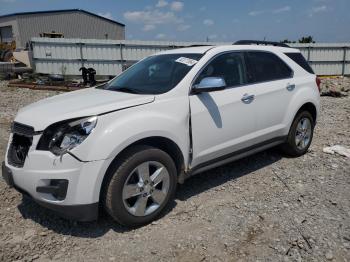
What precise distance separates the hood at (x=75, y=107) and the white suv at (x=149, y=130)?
11 millimetres

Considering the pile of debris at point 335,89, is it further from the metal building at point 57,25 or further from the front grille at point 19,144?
the metal building at point 57,25

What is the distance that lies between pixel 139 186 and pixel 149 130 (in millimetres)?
542

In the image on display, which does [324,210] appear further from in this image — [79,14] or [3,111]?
[79,14]

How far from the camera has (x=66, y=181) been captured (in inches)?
117

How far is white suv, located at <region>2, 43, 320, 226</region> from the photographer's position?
9.91 ft

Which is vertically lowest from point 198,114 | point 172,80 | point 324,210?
point 324,210

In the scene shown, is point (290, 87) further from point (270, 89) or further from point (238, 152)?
point (238, 152)

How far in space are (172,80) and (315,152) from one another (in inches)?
122

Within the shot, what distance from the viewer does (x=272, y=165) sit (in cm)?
516

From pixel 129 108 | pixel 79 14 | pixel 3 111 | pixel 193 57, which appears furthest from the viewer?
pixel 79 14

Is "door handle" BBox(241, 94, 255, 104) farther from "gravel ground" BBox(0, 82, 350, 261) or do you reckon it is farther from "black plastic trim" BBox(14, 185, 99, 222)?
"black plastic trim" BBox(14, 185, 99, 222)

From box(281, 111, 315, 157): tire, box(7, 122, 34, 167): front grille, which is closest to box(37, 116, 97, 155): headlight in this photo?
box(7, 122, 34, 167): front grille

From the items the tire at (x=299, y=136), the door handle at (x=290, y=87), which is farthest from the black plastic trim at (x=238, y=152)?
the door handle at (x=290, y=87)

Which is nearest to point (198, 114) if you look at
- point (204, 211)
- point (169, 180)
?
point (169, 180)
